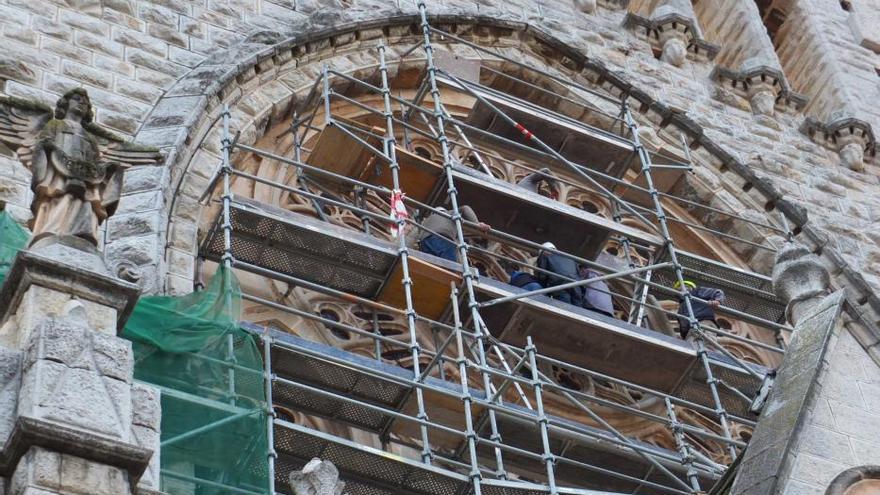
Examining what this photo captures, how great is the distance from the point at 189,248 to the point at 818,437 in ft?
19.1

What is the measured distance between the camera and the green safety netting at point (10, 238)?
1382 centimetres

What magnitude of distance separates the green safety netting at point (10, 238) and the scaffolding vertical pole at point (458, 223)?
3.64 m

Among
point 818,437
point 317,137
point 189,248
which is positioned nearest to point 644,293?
point 317,137

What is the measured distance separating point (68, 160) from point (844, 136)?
12325mm

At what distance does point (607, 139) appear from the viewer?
21500 mm

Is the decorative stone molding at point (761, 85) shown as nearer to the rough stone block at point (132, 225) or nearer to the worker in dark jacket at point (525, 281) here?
the worker in dark jacket at point (525, 281)

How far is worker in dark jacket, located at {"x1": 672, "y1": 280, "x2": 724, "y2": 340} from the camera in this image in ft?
64.5

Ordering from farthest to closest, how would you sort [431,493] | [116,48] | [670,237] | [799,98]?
[799,98] < [670,237] < [116,48] < [431,493]

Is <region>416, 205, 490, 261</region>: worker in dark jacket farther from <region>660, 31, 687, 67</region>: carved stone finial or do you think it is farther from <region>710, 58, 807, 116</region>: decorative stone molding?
<region>710, 58, 807, 116</region>: decorative stone molding

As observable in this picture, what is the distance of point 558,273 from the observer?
19.2 m

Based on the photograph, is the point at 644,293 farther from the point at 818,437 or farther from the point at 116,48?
the point at 818,437

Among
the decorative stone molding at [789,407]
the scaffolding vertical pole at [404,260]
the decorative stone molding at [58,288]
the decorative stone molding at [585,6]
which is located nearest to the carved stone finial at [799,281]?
the decorative stone molding at [789,407]

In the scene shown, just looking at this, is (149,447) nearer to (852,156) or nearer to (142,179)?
(142,179)

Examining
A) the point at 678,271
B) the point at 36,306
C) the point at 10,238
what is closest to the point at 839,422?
the point at 36,306
